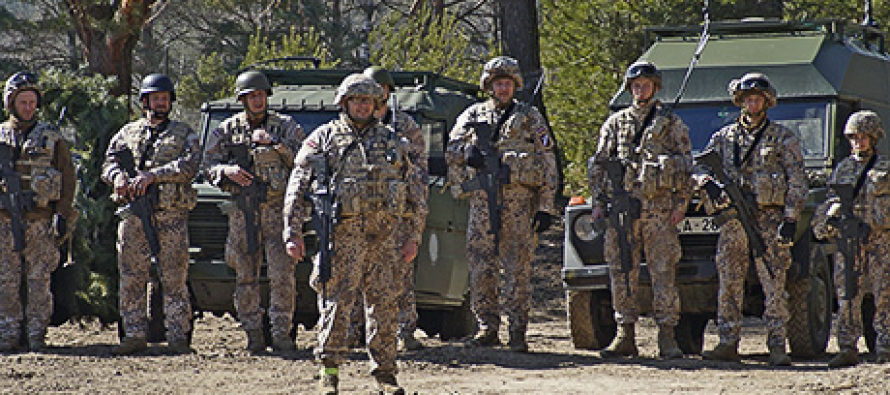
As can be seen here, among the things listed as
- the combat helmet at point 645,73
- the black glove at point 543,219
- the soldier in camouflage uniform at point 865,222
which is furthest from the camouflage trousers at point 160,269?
the soldier in camouflage uniform at point 865,222

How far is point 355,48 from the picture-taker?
33344 mm

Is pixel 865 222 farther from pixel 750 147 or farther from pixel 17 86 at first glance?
pixel 17 86

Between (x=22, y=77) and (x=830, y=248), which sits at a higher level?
(x=22, y=77)

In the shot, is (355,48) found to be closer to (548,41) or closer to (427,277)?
(548,41)

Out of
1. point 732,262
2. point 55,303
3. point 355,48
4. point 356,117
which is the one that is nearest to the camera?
point 356,117

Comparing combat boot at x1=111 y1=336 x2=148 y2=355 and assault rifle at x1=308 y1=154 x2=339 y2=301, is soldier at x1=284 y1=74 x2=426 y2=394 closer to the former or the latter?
assault rifle at x1=308 y1=154 x2=339 y2=301

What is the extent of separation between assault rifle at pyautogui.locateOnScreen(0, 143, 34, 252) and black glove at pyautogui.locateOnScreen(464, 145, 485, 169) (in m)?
3.15

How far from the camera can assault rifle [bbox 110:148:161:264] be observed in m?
10.3

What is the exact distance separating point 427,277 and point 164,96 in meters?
2.37

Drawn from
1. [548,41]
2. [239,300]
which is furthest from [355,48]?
[239,300]

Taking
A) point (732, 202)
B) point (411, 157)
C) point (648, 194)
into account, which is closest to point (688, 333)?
point (648, 194)

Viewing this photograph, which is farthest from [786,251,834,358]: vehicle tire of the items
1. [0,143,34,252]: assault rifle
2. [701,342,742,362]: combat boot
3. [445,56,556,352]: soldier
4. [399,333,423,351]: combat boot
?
[0,143,34,252]: assault rifle

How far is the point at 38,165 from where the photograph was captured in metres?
10.7

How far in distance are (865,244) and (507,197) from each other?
2.46 metres
